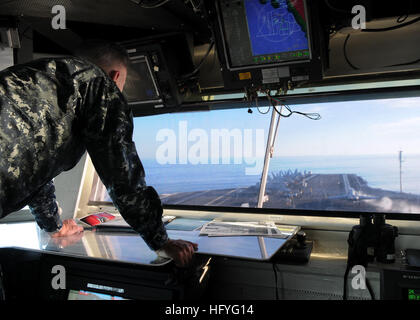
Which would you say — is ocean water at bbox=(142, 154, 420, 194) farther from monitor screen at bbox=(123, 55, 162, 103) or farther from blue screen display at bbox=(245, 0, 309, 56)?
blue screen display at bbox=(245, 0, 309, 56)

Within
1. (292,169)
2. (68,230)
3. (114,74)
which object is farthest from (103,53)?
(292,169)

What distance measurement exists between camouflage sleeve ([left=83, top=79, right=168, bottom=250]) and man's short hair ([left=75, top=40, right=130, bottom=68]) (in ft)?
0.76

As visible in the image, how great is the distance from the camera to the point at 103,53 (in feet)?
5.15

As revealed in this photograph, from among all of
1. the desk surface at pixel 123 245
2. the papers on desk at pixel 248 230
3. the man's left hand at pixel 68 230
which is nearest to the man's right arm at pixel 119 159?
the desk surface at pixel 123 245

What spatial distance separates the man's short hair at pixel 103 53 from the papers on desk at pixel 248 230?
956mm

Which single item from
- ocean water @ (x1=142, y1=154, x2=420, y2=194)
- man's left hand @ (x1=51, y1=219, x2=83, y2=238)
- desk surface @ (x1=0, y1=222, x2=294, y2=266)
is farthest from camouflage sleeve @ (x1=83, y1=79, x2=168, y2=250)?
ocean water @ (x1=142, y1=154, x2=420, y2=194)

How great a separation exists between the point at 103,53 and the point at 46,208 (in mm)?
845

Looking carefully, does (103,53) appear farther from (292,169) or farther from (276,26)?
(292,169)

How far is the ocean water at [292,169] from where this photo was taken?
2.14 meters

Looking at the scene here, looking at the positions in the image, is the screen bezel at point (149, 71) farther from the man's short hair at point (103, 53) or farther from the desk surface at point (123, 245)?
the desk surface at point (123, 245)

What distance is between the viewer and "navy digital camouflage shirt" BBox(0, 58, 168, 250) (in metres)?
1.21

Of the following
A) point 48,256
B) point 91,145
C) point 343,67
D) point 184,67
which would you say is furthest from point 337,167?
point 48,256

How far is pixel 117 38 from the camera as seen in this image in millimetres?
2428
